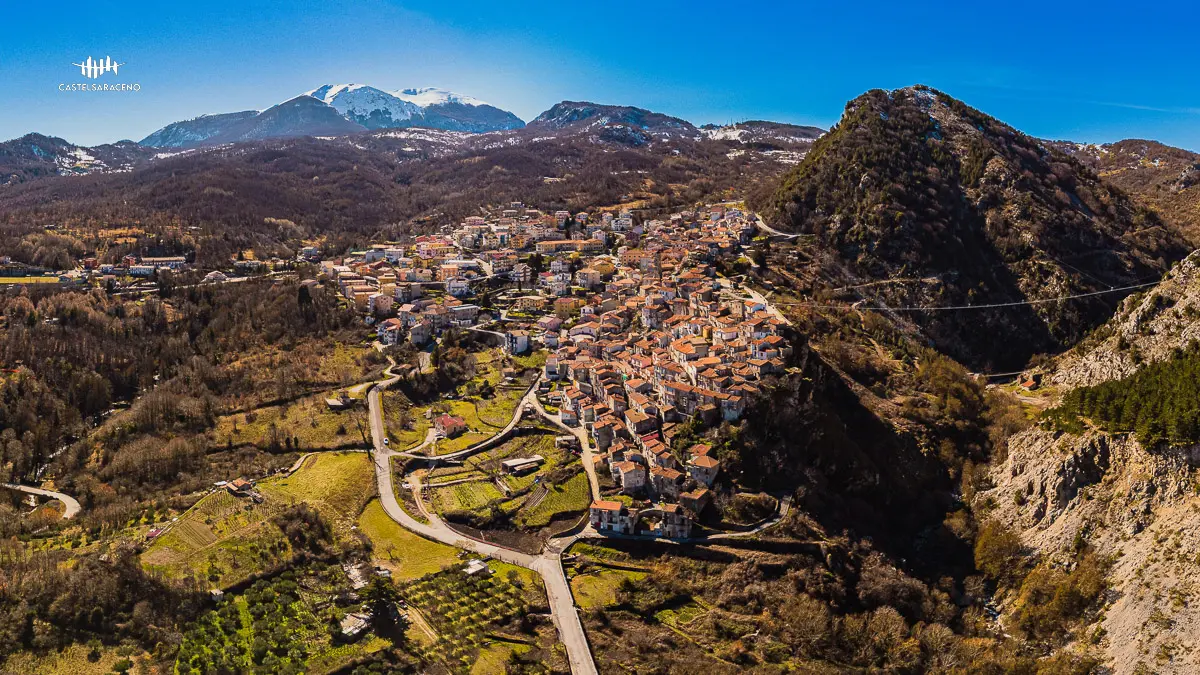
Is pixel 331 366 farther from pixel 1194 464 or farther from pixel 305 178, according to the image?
pixel 305 178

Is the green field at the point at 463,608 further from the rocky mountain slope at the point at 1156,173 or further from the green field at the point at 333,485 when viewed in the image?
the rocky mountain slope at the point at 1156,173

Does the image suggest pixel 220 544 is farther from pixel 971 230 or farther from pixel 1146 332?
pixel 971 230

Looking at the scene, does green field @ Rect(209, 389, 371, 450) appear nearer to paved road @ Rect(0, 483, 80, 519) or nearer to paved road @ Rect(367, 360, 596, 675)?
paved road @ Rect(367, 360, 596, 675)

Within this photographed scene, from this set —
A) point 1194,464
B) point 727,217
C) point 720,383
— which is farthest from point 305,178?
point 1194,464

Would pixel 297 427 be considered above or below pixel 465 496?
above

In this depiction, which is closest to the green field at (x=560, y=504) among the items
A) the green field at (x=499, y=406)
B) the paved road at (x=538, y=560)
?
the paved road at (x=538, y=560)

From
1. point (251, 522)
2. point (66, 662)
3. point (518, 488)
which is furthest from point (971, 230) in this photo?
point (66, 662)
